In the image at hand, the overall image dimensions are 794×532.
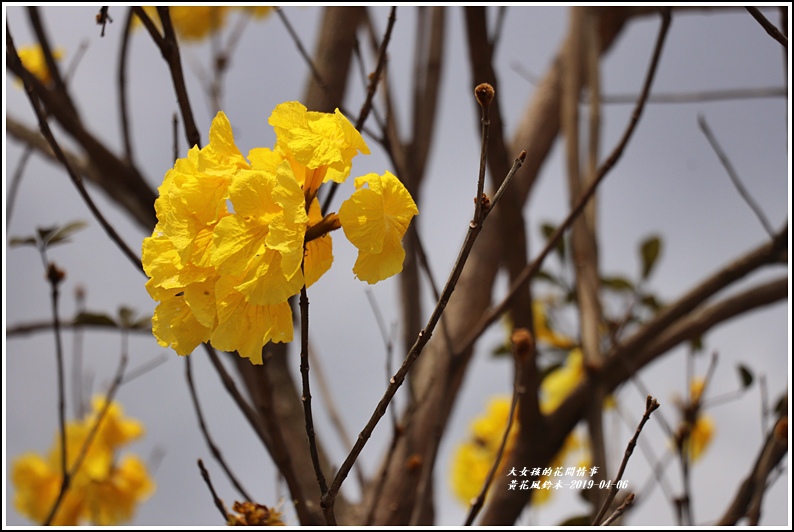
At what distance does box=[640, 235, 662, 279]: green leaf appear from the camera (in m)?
1.87

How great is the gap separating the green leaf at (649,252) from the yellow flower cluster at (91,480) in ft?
4.67

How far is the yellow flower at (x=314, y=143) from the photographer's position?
0.61 metres

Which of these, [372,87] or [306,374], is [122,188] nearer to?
[372,87]

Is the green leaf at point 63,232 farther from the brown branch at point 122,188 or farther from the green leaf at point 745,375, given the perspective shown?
the green leaf at point 745,375

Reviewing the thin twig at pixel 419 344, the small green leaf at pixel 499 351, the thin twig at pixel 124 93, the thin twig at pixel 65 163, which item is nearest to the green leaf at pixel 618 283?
the small green leaf at pixel 499 351

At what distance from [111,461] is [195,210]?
1369 millimetres

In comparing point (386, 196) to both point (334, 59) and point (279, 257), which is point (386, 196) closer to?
point (279, 257)

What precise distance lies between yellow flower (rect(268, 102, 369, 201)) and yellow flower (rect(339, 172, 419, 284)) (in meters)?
0.03

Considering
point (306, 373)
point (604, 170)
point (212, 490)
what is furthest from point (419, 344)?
point (604, 170)

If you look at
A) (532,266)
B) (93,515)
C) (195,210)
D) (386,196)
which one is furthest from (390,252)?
(93,515)

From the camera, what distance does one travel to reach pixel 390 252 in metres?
0.63

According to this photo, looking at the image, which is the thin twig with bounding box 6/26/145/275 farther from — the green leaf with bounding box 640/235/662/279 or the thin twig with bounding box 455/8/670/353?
the green leaf with bounding box 640/235/662/279

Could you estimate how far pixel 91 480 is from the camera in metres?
1.71

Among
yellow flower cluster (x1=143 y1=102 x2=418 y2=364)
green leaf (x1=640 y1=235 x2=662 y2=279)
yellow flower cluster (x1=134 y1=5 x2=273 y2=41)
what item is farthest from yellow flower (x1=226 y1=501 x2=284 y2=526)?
yellow flower cluster (x1=134 y1=5 x2=273 y2=41)
